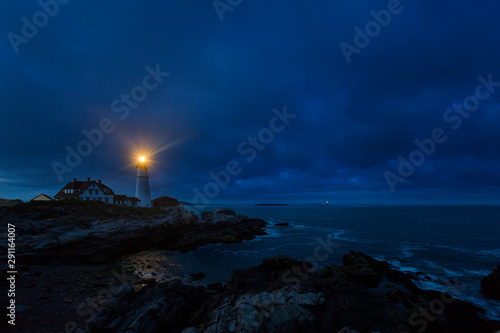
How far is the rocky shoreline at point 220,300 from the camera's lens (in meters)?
9.99

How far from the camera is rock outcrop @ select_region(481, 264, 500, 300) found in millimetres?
16297

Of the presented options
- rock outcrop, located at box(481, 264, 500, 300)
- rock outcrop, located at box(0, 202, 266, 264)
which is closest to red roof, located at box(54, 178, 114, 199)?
rock outcrop, located at box(0, 202, 266, 264)

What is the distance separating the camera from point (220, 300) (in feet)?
38.4

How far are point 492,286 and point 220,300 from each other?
22.9 metres

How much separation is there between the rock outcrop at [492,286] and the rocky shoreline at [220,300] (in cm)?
9

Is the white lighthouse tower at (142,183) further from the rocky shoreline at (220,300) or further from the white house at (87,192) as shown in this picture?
the rocky shoreline at (220,300)

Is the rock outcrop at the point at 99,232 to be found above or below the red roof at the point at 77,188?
below

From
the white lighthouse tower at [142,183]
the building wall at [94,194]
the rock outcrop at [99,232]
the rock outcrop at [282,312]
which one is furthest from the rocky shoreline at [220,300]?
the building wall at [94,194]

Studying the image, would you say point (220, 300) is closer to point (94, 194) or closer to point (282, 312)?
point (282, 312)


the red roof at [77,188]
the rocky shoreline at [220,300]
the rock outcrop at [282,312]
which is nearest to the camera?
the rock outcrop at [282,312]

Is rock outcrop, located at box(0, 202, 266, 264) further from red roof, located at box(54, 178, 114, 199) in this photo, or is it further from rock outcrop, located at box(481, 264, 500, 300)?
rock outcrop, located at box(481, 264, 500, 300)

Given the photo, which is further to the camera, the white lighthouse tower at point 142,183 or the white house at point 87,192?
the white lighthouse tower at point 142,183

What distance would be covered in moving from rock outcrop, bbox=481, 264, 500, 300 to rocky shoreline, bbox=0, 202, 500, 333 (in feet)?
0.30

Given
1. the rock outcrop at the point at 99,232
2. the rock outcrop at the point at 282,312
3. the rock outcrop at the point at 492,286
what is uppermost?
the rock outcrop at the point at 99,232
